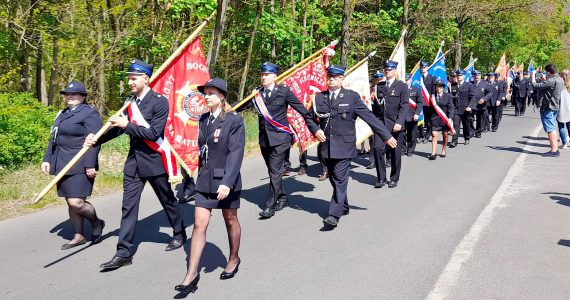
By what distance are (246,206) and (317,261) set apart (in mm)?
2489

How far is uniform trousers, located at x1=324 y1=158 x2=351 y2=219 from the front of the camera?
20.4ft

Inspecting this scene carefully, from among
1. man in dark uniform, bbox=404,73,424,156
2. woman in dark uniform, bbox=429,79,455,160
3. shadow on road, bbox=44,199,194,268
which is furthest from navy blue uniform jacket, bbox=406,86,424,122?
shadow on road, bbox=44,199,194,268

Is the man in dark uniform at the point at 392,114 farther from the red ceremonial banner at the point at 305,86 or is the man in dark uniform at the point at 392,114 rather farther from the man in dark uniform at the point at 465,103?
the man in dark uniform at the point at 465,103

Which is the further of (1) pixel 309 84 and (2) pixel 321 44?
(2) pixel 321 44

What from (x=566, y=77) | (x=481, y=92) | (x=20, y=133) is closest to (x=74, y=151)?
(x=20, y=133)

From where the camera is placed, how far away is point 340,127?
21.4 feet

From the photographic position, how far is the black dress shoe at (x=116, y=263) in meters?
4.94

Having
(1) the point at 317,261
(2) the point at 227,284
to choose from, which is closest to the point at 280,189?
(1) the point at 317,261

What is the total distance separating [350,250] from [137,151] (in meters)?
2.29

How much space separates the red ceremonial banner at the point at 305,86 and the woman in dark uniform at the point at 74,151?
366 centimetres

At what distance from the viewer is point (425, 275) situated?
15.3ft

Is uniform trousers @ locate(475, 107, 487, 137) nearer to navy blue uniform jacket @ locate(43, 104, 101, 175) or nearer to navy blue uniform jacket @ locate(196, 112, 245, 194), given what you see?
navy blue uniform jacket @ locate(43, 104, 101, 175)

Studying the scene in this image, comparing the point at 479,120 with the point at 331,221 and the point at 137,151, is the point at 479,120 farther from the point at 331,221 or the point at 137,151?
the point at 137,151

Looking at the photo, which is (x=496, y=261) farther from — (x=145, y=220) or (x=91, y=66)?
(x=91, y=66)
